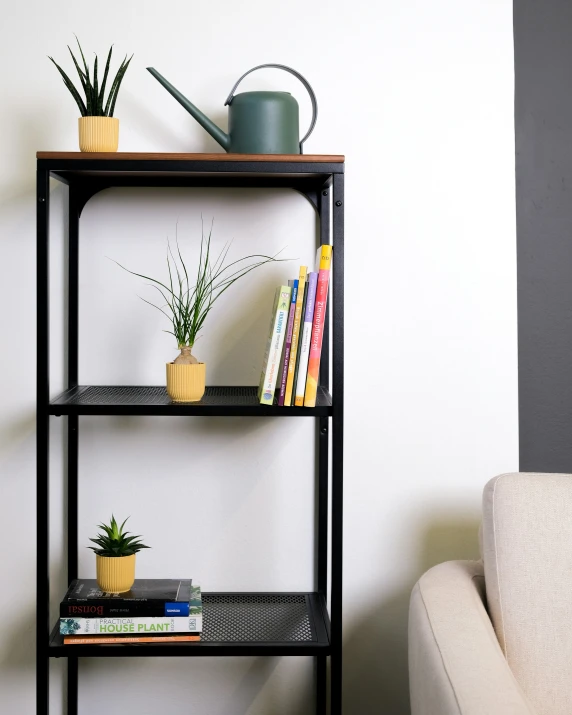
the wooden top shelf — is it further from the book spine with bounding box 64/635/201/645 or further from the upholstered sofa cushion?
the book spine with bounding box 64/635/201/645

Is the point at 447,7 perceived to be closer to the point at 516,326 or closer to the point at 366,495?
the point at 516,326

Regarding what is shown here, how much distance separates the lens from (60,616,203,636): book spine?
149 centimetres

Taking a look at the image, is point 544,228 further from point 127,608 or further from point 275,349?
point 127,608

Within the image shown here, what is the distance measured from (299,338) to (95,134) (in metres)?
0.58

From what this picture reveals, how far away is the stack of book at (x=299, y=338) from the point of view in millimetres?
1481

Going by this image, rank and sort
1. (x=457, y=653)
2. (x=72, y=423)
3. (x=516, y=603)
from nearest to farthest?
(x=457, y=653), (x=516, y=603), (x=72, y=423)

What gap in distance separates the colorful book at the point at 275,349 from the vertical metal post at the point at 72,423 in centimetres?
51

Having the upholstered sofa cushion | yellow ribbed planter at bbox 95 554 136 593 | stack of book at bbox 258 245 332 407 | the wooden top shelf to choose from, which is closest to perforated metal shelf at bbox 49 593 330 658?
yellow ribbed planter at bbox 95 554 136 593

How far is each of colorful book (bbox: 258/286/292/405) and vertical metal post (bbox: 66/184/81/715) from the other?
0.51 meters

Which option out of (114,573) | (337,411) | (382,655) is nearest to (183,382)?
(337,411)

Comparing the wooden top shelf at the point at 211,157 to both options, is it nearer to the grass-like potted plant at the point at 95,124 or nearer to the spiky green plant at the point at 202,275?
the grass-like potted plant at the point at 95,124

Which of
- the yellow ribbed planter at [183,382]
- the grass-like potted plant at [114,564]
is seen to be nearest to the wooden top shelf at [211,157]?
the yellow ribbed planter at [183,382]

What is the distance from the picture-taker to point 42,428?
4.79ft

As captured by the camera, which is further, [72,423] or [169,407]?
[72,423]
